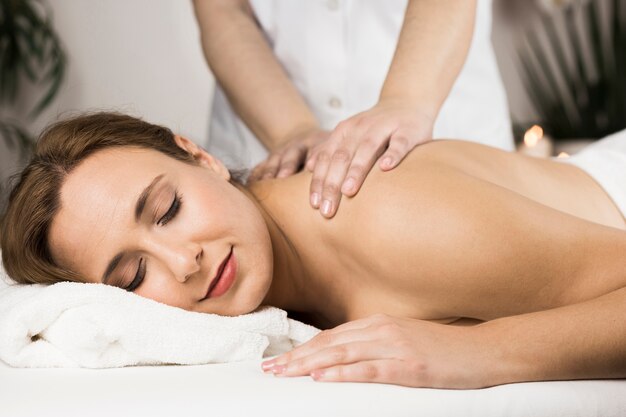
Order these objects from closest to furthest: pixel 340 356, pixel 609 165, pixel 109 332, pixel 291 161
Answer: pixel 340 356 < pixel 109 332 < pixel 291 161 < pixel 609 165

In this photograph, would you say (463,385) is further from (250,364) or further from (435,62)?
(435,62)

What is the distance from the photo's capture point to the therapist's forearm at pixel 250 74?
214cm

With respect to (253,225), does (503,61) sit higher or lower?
lower

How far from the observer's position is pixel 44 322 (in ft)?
4.58

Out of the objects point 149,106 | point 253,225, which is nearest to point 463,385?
point 253,225

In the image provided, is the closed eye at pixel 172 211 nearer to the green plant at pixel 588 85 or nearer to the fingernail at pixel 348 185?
the fingernail at pixel 348 185

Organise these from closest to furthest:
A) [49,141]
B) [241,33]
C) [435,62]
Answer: [49,141] → [435,62] → [241,33]

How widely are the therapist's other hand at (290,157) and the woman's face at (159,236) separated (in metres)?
0.39

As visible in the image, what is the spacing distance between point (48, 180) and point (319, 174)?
48cm

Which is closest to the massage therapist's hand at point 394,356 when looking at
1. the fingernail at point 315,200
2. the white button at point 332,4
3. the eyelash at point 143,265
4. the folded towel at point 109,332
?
the folded towel at point 109,332

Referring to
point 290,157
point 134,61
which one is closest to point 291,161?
point 290,157

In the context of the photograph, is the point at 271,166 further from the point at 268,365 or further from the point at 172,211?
the point at 268,365

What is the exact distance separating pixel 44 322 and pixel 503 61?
165 inches

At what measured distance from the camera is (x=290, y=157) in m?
1.93
